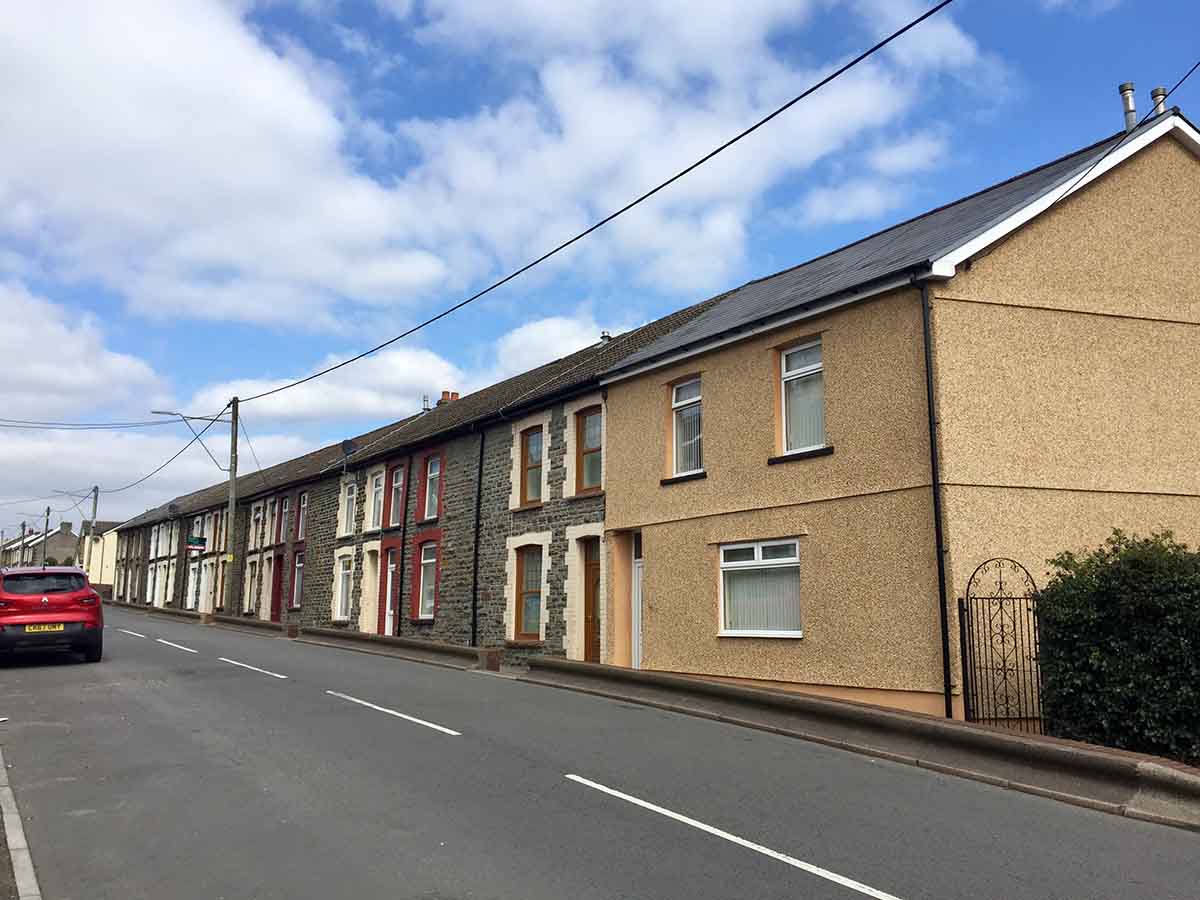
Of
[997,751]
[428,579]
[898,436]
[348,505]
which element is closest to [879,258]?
[898,436]

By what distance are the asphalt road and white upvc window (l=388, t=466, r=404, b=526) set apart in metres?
16.2

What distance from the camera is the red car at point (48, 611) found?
17.5 m

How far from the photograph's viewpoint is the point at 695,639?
1642cm

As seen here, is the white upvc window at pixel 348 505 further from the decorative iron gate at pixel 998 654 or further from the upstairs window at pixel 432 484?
the decorative iron gate at pixel 998 654

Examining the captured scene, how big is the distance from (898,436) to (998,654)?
2.97 meters

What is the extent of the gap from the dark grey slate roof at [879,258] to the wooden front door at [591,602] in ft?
12.5

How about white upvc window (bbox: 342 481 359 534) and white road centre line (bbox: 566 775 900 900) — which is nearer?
white road centre line (bbox: 566 775 900 900)

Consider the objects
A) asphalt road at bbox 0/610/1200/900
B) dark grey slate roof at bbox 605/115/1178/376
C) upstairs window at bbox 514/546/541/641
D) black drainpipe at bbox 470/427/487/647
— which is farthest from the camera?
black drainpipe at bbox 470/427/487/647

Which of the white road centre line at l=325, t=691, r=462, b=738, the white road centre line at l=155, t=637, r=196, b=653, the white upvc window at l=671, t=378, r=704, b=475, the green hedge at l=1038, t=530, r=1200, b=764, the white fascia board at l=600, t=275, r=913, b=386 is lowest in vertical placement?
the white road centre line at l=325, t=691, r=462, b=738

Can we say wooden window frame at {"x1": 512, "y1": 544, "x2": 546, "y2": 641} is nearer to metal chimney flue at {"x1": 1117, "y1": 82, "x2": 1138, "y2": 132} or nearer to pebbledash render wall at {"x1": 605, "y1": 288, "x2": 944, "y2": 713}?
pebbledash render wall at {"x1": 605, "y1": 288, "x2": 944, "y2": 713}

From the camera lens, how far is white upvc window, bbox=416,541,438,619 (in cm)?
2630

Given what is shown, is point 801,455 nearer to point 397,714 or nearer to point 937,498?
point 937,498

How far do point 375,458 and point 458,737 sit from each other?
67.4 feet

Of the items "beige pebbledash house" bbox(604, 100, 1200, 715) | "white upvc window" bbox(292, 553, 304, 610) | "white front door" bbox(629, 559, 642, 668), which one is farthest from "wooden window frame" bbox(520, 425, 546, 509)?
"white upvc window" bbox(292, 553, 304, 610)
